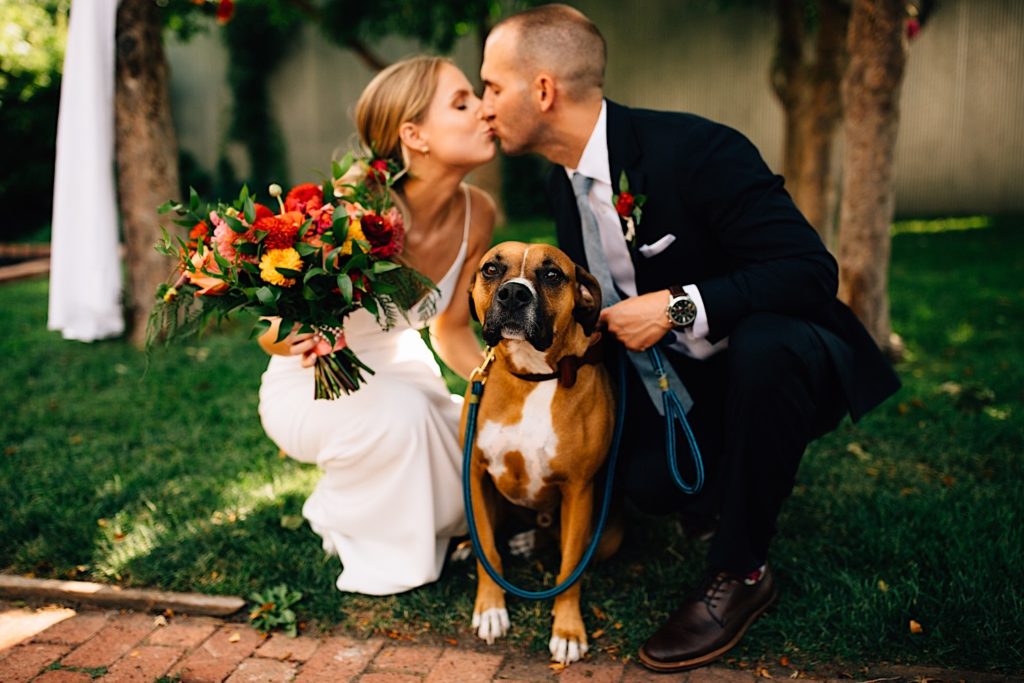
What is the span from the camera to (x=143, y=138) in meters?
6.38

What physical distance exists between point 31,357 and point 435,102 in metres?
4.64

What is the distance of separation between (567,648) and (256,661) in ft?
3.43

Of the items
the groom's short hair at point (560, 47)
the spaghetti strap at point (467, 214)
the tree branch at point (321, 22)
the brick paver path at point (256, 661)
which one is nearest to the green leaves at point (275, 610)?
the brick paver path at point (256, 661)

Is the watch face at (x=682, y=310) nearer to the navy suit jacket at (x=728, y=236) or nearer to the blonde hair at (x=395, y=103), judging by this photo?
the navy suit jacket at (x=728, y=236)

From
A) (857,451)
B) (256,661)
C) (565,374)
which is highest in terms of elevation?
(565,374)

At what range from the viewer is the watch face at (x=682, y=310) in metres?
2.95

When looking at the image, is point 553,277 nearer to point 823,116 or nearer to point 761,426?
point 761,426

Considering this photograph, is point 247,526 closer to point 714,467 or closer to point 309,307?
point 309,307

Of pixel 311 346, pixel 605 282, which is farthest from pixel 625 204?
pixel 311 346

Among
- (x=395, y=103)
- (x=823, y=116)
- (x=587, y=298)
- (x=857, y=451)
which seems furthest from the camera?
(x=823, y=116)

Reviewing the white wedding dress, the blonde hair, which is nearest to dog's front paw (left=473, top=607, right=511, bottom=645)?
the white wedding dress

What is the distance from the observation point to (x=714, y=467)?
322 centimetres

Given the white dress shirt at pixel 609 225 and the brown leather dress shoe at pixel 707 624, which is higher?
the white dress shirt at pixel 609 225

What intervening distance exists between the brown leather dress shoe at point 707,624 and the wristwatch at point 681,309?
874mm
